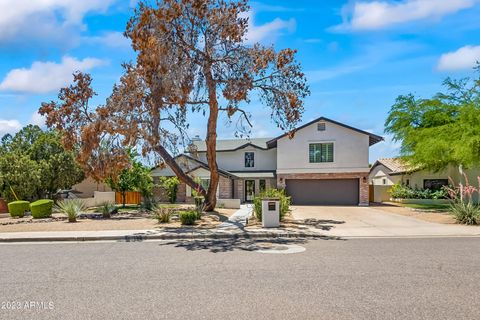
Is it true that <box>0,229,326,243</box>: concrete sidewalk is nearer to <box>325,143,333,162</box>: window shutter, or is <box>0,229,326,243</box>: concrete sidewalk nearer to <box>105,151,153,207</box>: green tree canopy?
<box>105,151,153,207</box>: green tree canopy

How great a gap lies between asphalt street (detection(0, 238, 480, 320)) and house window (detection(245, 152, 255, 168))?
85.9 ft

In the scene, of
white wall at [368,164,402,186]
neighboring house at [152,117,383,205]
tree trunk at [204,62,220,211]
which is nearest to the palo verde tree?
tree trunk at [204,62,220,211]

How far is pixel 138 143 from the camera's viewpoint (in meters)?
21.0

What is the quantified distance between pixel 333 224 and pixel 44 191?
20919mm

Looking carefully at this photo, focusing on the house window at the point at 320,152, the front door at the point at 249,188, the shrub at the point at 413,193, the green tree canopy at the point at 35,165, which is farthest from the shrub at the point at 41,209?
the shrub at the point at 413,193

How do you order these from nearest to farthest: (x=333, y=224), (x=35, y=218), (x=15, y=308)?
(x=15, y=308), (x=333, y=224), (x=35, y=218)

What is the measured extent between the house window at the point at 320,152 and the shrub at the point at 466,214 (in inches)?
626

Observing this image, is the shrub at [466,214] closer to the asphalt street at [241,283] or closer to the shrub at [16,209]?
the asphalt street at [241,283]

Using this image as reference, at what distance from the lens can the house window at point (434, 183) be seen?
1422 inches

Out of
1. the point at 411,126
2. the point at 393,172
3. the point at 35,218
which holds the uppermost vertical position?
the point at 411,126

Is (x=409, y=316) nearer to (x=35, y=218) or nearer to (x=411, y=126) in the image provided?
(x=35, y=218)

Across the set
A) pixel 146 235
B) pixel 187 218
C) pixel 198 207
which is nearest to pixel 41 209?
pixel 198 207

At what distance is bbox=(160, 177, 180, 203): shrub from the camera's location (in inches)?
1355

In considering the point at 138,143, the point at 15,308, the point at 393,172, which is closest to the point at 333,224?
the point at 138,143
